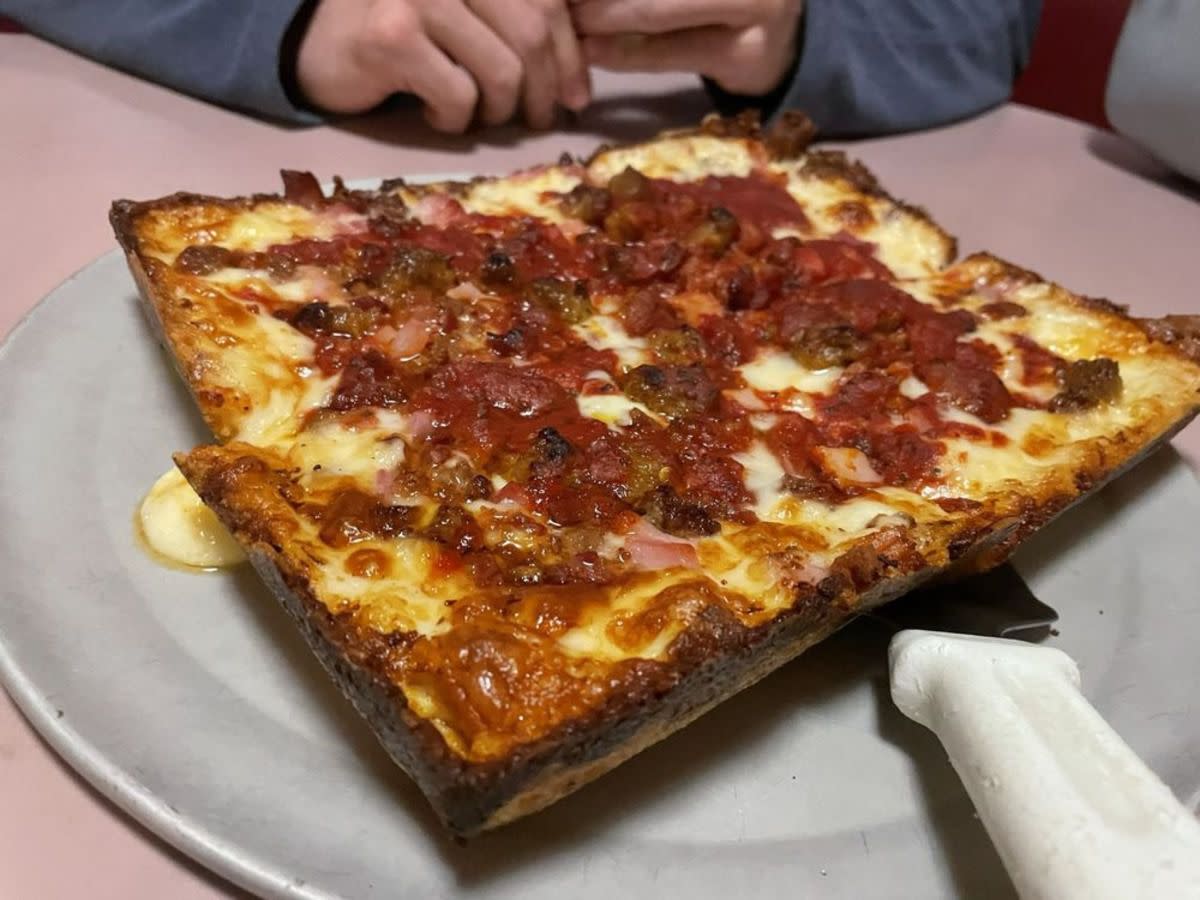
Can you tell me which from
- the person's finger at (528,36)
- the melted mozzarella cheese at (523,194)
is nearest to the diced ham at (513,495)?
the melted mozzarella cheese at (523,194)

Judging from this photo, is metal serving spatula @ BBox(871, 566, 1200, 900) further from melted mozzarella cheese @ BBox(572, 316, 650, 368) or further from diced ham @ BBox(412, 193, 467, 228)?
diced ham @ BBox(412, 193, 467, 228)

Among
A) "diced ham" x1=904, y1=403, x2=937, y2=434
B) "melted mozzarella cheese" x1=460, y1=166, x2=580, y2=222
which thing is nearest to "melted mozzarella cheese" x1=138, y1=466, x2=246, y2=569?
"melted mozzarella cheese" x1=460, y1=166, x2=580, y2=222

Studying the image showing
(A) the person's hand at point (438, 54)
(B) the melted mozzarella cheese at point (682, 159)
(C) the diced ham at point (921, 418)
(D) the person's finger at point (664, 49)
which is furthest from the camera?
(D) the person's finger at point (664, 49)

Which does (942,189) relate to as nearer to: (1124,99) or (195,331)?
(1124,99)

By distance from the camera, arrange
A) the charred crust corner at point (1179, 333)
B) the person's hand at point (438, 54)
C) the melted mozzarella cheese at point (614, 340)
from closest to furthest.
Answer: the melted mozzarella cheese at point (614, 340) → the charred crust corner at point (1179, 333) → the person's hand at point (438, 54)

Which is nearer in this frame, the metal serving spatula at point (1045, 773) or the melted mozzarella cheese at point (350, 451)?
the metal serving spatula at point (1045, 773)

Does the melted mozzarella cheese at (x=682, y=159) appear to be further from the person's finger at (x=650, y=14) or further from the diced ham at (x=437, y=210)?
the person's finger at (x=650, y=14)

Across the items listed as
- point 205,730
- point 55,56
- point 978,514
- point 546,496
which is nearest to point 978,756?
point 978,514

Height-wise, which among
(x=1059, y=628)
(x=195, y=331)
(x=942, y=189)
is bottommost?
(x=942, y=189)

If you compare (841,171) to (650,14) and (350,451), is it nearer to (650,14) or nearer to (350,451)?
(650,14)
